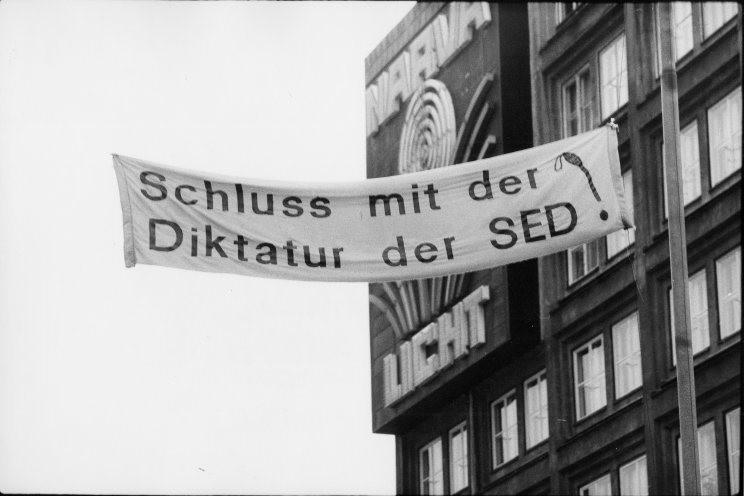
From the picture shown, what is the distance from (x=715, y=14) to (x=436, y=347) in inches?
729

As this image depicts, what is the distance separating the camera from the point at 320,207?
23719 mm

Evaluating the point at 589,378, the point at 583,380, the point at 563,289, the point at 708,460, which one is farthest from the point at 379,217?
the point at 563,289

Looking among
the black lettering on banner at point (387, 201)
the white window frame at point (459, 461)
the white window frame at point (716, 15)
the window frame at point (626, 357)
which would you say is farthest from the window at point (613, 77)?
the black lettering on banner at point (387, 201)

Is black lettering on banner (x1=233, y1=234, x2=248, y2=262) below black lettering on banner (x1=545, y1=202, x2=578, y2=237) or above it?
below

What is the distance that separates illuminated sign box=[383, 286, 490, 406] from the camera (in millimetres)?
62656

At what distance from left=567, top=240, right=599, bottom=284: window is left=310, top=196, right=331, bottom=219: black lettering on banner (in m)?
34.5

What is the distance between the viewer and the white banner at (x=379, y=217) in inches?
923

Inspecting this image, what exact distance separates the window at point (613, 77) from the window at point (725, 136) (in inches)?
201

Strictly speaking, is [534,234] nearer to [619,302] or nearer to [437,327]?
[619,302]

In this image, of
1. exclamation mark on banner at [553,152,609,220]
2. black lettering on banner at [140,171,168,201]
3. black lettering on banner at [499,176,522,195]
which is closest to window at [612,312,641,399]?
exclamation mark on banner at [553,152,609,220]

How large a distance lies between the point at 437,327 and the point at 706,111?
16.4 m

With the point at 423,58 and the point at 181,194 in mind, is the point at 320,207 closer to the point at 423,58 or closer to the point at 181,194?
the point at 181,194

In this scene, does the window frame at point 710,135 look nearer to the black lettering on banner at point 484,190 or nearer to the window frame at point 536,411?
the window frame at point 536,411

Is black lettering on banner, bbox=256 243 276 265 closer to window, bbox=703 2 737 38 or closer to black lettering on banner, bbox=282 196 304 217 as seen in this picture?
black lettering on banner, bbox=282 196 304 217
